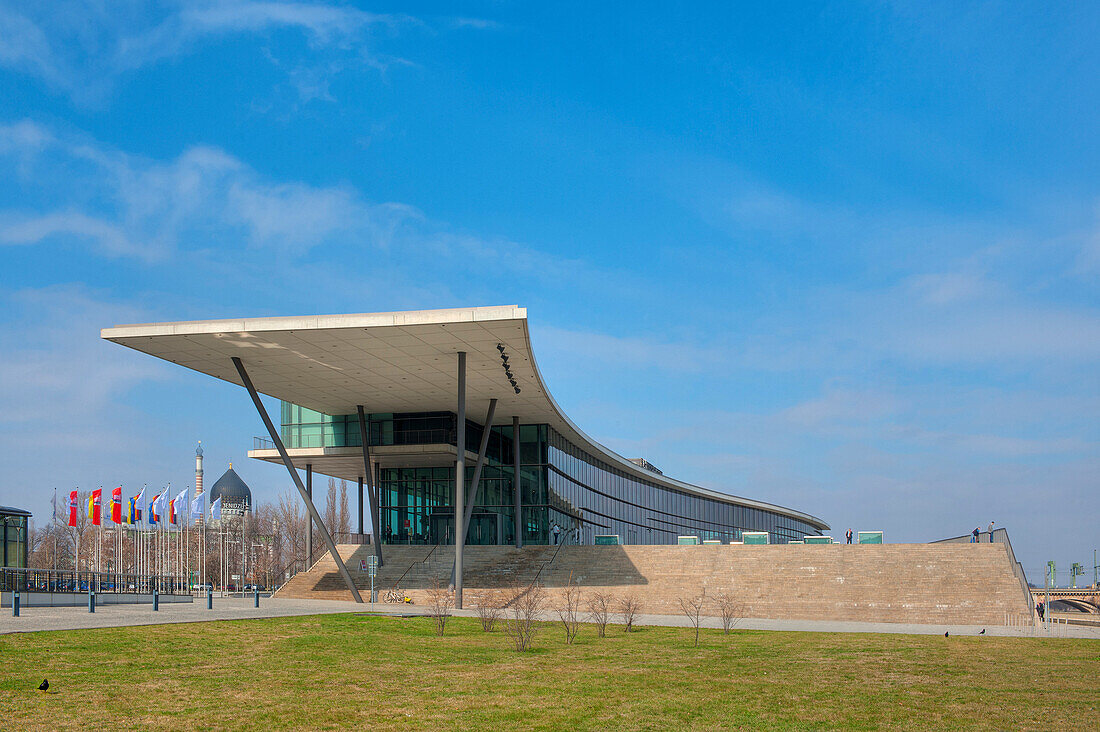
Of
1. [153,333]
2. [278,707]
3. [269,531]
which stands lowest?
[269,531]

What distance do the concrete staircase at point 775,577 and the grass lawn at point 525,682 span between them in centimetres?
1179

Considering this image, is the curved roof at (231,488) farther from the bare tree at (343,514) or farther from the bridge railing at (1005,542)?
the bridge railing at (1005,542)

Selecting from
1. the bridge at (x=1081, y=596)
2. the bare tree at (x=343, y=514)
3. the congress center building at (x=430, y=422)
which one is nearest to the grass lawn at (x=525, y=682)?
the congress center building at (x=430, y=422)

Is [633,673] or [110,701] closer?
[110,701]

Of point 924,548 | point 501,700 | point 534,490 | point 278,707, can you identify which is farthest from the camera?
point 534,490

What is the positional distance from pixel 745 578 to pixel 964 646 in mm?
16233

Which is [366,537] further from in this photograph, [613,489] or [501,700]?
[501,700]

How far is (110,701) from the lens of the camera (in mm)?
11383

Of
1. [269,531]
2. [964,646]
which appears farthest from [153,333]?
[269,531]

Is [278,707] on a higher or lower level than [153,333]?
lower

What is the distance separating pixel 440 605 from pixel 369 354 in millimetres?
9603

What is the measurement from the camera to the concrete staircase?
32.8 meters

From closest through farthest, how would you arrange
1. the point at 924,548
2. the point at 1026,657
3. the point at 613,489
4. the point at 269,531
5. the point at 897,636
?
the point at 1026,657 → the point at 897,636 → the point at 924,548 → the point at 613,489 → the point at 269,531

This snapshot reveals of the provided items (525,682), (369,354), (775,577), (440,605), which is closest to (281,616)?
(440,605)
